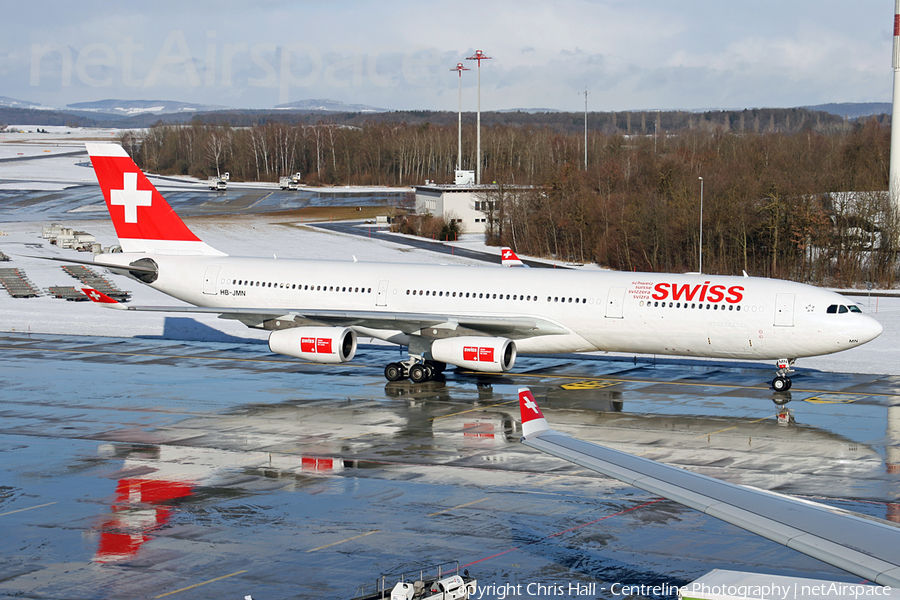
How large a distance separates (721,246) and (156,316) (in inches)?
1684

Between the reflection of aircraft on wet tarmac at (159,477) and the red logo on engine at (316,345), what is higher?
the red logo on engine at (316,345)

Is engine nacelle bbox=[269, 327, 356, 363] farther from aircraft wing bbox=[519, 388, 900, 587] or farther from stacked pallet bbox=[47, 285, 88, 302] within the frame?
stacked pallet bbox=[47, 285, 88, 302]

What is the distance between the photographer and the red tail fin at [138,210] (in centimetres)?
4053

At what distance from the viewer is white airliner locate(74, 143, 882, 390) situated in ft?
105

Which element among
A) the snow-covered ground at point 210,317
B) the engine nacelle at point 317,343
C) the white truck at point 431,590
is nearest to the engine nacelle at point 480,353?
the engine nacelle at point 317,343

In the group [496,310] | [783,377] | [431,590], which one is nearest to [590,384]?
[496,310]

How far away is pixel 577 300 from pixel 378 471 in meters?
13.1

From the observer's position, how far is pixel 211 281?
38969mm

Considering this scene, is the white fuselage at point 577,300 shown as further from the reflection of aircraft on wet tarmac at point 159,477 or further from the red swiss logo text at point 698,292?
the reflection of aircraft on wet tarmac at point 159,477

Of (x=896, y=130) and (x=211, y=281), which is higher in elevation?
(x=896, y=130)

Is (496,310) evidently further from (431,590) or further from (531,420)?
(531,420)

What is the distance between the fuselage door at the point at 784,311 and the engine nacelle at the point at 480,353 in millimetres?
8903

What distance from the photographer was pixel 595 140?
17438 cm

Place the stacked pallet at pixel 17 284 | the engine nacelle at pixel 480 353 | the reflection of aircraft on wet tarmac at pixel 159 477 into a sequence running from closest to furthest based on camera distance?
the reflection of aircraft on wet tarmac at pixel 159 477 < the engine nacelle at pixel 480 353 < the stacked pallet at pixel 17 284
